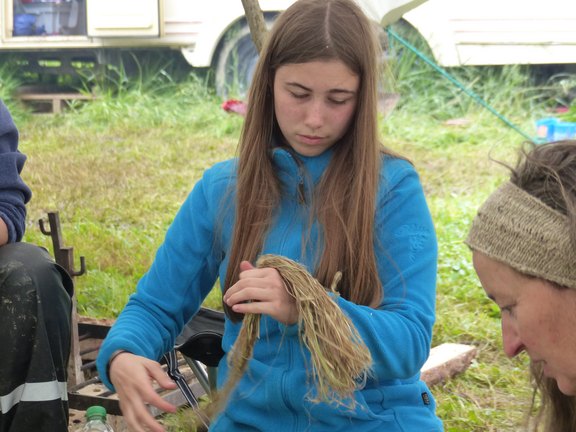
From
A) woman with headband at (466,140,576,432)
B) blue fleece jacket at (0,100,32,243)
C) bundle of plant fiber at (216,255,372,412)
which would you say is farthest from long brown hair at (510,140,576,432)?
blue fleece jacket at (0,100,32,243)

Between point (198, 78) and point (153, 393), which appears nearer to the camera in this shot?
point (153, 393)

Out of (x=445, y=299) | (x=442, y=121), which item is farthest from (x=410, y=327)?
(x=442, y=121)

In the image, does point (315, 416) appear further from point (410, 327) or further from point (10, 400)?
point (10, 400)

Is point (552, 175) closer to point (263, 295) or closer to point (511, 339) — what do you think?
point (511, 339)

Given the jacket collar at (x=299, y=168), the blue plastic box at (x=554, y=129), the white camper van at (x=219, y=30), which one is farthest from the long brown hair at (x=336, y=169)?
the white camper van at (x=219, y=30)

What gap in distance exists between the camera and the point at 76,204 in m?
6.97

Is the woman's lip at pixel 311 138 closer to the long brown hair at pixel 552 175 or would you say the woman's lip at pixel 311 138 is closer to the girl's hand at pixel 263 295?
the girl's hand at pixel 263 295

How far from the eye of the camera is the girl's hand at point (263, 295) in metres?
2.05

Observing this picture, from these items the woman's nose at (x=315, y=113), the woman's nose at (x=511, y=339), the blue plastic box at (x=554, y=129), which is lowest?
the blue plastic box at (x=554, y=129)

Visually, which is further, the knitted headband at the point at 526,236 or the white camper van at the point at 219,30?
the white camper van at the point at 219,30

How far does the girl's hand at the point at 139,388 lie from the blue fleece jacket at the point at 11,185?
826mm

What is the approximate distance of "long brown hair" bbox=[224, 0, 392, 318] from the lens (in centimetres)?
238

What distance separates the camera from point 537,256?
167 centimetres

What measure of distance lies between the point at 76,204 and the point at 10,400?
427 cm
